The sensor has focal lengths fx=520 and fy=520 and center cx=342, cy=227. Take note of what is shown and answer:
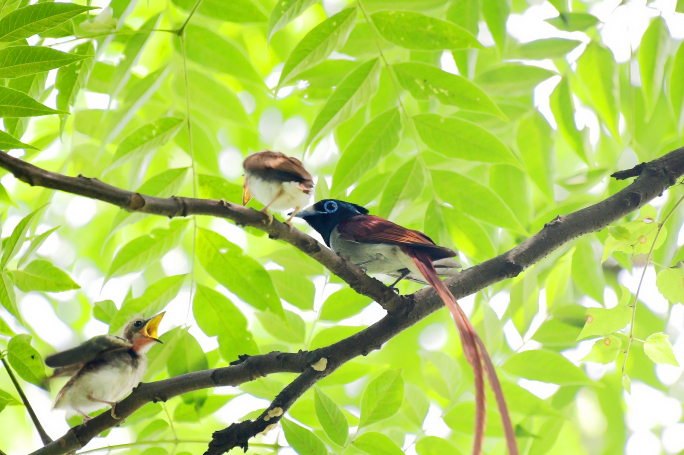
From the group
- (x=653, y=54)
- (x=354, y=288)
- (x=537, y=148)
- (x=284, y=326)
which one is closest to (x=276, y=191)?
(x=354, y=288)

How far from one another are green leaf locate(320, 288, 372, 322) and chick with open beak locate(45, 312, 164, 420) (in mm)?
712

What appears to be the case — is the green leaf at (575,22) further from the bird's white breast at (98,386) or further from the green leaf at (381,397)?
the bird's white breast at (98,386)

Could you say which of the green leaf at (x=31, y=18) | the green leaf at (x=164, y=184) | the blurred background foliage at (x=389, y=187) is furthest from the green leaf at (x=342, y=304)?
the green leaf at (x=31, y=18)

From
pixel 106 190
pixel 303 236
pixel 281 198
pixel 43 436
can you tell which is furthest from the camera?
pixel 281 198

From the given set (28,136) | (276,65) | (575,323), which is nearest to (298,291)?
(575,323)

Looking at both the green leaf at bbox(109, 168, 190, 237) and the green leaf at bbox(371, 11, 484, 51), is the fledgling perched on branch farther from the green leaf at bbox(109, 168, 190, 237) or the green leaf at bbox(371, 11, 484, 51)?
the green leaf at bbox(371, 11, 484, 51)

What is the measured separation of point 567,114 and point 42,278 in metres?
2.18

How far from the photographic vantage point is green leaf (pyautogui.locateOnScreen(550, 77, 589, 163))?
231 cm

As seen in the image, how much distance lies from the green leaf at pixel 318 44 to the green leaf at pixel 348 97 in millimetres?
157

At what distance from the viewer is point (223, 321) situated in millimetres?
2064

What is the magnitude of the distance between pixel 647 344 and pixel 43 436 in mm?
1976

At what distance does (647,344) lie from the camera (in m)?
1.69

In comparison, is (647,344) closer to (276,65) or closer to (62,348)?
(62,348)

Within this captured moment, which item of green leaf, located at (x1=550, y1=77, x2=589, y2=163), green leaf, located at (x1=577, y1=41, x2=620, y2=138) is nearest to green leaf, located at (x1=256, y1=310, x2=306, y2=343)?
green leaf, located at (x1=550, y1=77, x2=589, y2=163)
